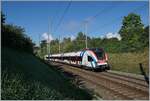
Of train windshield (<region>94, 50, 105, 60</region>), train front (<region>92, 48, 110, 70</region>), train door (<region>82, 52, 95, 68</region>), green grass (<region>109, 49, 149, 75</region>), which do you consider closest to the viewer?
train front (<region>92, 48, 110, 70</region>)

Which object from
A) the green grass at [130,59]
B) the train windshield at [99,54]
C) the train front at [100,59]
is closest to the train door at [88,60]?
the train front at [100,59]

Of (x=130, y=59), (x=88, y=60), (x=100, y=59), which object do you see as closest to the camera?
(x=100, y=59)

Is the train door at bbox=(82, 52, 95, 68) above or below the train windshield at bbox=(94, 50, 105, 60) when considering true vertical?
below

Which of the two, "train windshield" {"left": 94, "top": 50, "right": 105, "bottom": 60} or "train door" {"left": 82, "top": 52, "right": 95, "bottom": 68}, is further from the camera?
"train door" {"left": 82, "top": 52, "right": 95, "bottom": 68}

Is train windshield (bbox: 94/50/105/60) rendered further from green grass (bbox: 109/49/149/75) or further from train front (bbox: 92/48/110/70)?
Answer: green grass (bbox: 109/49/149/75)

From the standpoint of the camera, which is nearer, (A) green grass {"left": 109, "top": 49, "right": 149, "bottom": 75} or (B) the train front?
(B) the train front

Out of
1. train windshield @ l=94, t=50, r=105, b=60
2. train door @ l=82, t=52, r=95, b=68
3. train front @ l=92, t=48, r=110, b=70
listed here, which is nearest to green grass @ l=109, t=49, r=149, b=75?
train door @ l=82, t=52, r=95, b=68

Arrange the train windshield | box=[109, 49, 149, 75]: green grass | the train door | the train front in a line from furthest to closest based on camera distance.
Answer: box=[109, 49, 149, 75]: green grass, the train door, the train windshield, the train front

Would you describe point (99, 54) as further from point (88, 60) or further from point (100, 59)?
point (88, 60)

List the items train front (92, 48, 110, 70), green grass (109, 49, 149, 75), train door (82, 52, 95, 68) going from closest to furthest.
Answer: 1. train front (92, 48, 110, 70)
2. train door (82, 52, 95, 68)
3. green grass (109, 49, 149, 75)

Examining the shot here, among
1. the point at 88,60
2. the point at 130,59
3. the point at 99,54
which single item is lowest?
the point at 88,60

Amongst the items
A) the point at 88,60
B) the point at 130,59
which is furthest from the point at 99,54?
the point at 130,59

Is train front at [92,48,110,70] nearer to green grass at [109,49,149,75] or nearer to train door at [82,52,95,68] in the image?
train door at [82,52,95,68]

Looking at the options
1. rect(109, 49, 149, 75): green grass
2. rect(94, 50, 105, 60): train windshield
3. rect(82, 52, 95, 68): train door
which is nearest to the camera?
rect(94, 50, 105, 60): train windshield
